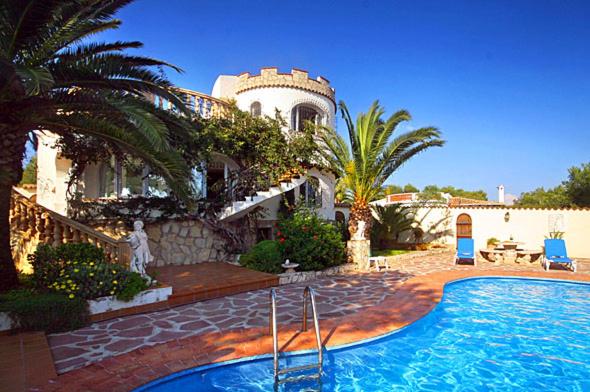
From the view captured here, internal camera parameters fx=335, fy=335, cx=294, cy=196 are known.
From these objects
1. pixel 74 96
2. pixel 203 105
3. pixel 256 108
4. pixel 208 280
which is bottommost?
pixel 208 280

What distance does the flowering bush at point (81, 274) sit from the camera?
6387 mm

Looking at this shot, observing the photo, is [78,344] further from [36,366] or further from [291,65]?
[291,65]

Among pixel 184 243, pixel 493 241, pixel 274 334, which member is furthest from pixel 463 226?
pixel 274 334

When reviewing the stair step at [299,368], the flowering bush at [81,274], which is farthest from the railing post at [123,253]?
the stair step at [299,368]

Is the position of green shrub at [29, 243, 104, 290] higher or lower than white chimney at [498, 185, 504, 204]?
lower

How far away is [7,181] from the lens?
6.18 m

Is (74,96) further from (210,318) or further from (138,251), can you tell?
(210,318)

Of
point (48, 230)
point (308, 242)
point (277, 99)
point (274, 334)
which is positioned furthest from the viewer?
point (277, 99)

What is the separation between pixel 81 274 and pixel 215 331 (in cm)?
283

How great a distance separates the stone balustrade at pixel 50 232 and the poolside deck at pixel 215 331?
1.69 metres

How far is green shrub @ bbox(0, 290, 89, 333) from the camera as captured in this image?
5.62m

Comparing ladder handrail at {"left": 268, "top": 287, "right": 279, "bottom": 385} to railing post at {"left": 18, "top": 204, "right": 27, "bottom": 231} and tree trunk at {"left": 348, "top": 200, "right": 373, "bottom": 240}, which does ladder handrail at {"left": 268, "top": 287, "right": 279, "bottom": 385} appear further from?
tree trunk at {"left": 348, "top": 200, "right": 373, "bottom": 240}

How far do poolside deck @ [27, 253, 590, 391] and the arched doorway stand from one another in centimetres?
1148

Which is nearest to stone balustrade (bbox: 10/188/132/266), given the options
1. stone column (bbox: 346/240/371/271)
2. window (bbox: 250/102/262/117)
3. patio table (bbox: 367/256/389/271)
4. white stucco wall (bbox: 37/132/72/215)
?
white stucco wall (bbox: 37/132/72/215)
